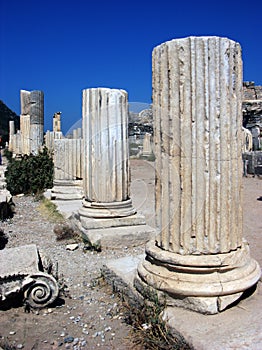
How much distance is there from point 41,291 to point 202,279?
1667mm

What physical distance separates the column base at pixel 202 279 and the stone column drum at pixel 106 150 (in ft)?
10.4

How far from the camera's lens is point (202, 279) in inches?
127

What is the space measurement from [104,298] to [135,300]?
0.63 metres

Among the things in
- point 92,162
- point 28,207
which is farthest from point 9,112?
point 92,162

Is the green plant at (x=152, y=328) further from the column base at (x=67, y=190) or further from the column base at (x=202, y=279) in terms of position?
the column base at (x=67, y=190)

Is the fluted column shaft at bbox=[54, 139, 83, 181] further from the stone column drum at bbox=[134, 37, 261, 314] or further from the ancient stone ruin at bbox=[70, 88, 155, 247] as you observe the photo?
the stone column drum at bbox=[134, 37, 261, 314]

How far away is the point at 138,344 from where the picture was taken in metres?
3.12

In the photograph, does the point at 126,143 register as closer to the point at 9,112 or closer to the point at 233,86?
the point at 233,86

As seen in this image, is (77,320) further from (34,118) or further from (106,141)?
(34,118)

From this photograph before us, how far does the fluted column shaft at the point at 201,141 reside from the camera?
10.5 feet

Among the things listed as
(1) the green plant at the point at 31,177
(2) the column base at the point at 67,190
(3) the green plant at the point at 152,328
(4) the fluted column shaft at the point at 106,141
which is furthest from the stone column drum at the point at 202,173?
(1) the green plant at the point at 31,177

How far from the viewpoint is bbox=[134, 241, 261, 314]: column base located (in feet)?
10.3

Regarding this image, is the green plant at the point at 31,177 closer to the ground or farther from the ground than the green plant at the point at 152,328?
farther from the ground

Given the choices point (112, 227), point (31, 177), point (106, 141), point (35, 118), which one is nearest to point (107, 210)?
point (112, 227)
